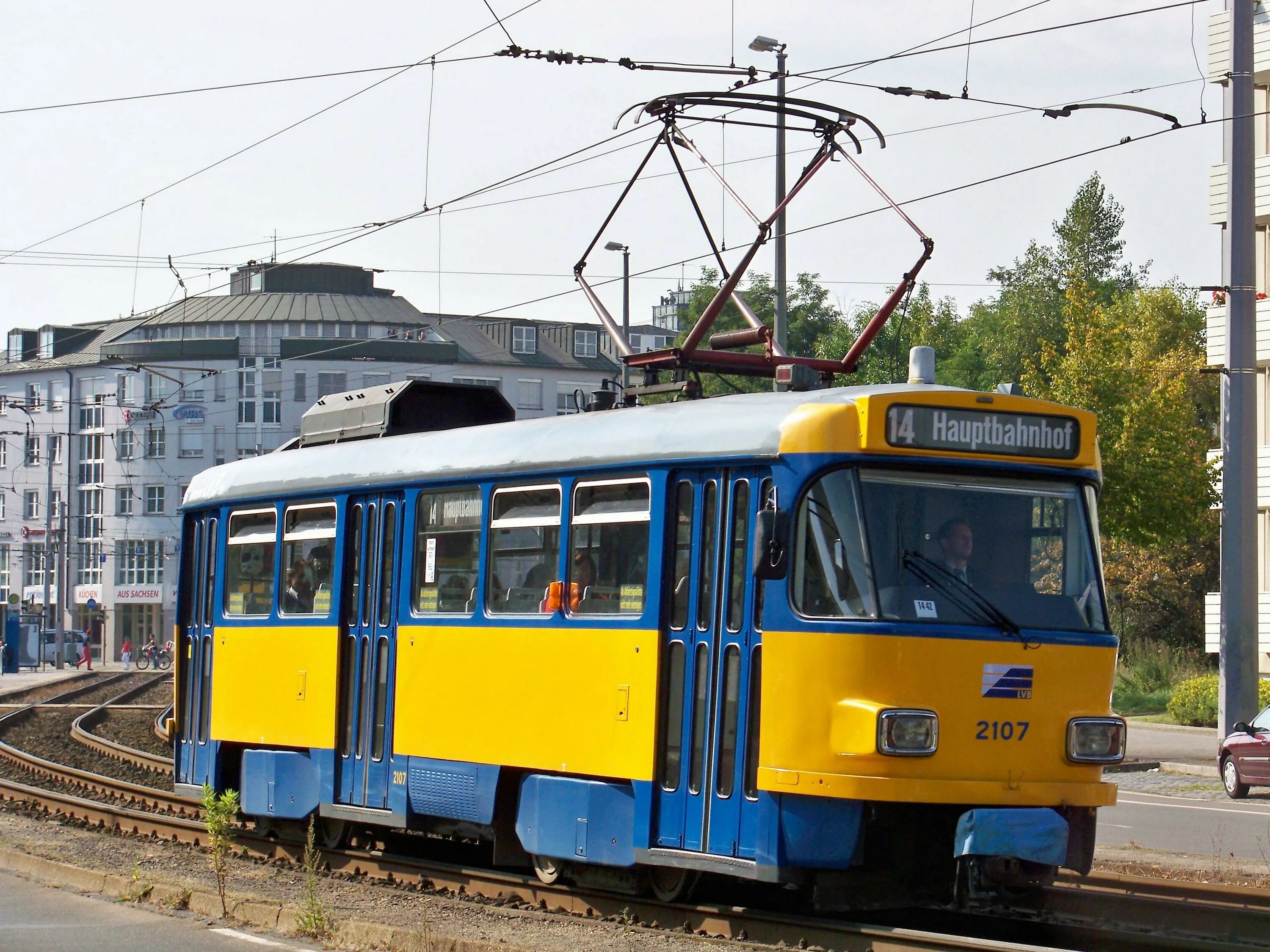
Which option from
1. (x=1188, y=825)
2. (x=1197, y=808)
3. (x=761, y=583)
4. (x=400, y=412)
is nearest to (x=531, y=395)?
(x=1197, y=808)

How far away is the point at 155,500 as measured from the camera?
3563 inches

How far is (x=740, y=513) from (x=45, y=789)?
42.9ft

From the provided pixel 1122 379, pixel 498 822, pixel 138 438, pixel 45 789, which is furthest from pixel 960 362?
pixel 498 822

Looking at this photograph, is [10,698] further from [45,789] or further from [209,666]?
[209,666]

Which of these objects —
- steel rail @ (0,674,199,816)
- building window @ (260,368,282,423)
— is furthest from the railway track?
building window @ (260,368,282,423)

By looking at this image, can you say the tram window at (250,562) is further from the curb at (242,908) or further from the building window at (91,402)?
the building window at (91,402)

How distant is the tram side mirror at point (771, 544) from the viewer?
9.52 m

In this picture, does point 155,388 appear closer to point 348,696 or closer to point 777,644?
point 348,696

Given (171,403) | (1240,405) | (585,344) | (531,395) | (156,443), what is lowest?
(1240,405)

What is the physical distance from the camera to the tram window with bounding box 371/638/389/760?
43.5ft

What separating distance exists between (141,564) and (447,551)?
8108 cm

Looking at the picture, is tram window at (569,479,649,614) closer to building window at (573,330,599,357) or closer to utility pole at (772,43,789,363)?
utility pole at (772,43,789,363)

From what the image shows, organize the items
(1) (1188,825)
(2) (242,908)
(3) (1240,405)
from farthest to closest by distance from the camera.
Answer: (3) (1240,405), (1) (1188,825), (2) (242,908)

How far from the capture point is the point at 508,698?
1184 cm
